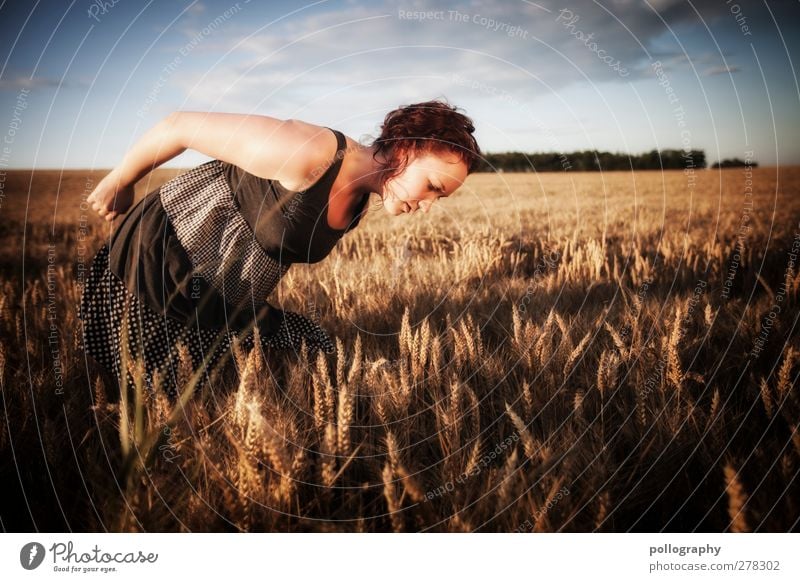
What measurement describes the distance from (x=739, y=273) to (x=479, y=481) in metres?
1.93

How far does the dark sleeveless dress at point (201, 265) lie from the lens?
4.93 ft

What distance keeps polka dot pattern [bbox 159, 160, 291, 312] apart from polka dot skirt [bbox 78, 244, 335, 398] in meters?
0.18

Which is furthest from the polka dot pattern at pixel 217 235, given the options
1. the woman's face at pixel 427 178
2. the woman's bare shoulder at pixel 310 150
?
the woman's face at pixel 427 178

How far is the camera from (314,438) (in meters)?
1.15

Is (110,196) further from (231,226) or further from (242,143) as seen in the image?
(242,143)

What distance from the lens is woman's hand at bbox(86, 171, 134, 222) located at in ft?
4.86

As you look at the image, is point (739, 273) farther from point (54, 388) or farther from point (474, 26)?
point (54, 388)

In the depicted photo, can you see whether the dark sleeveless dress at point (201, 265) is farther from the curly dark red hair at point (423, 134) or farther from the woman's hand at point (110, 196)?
the curly dark red hair at point (423, 134)
